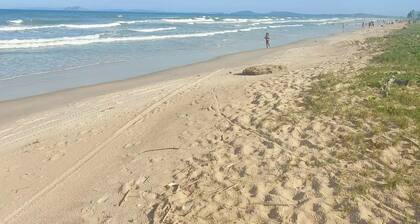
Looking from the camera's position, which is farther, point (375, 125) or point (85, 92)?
point (85, 92)

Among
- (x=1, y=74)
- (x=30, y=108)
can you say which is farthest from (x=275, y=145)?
(x=1, y=74)

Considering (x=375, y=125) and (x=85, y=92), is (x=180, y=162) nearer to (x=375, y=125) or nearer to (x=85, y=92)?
(x=375, y=125)

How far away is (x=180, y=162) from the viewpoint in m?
6.54

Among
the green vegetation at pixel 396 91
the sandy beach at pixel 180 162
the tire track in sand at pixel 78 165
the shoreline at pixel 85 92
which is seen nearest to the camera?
the sandy beach at pixel 180 162

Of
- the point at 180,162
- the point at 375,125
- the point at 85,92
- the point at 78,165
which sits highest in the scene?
the point at 375,125

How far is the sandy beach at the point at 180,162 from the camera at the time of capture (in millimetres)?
5082

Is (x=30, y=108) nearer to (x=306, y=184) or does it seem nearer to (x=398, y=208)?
(x=306, y=184)

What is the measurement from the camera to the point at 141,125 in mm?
8805

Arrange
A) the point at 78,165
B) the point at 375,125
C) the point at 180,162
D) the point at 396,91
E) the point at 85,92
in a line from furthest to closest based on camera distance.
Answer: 1. the point at 85,92
2. the point at 396,91
3. the point at 375,125
4. the point at 78,165
5. the point at 180,162

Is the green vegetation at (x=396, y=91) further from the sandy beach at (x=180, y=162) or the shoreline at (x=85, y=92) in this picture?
the shoreline at (x=85, y=92)

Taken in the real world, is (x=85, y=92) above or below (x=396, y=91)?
below

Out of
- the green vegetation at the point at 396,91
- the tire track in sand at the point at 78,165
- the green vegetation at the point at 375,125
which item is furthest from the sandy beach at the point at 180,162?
the green vegetation at the point at 396,91

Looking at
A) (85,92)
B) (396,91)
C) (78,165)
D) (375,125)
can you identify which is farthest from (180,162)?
(85,92)

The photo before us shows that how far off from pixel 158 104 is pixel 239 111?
2437 millimetres
